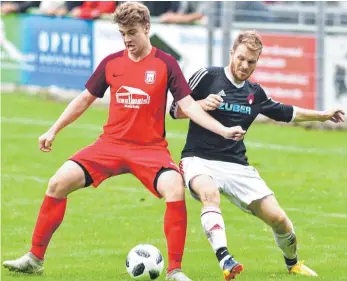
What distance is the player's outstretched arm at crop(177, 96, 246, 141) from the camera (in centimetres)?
808

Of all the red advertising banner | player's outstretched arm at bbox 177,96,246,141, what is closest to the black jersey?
player's outstretched arm at bbox 177,96,246,141

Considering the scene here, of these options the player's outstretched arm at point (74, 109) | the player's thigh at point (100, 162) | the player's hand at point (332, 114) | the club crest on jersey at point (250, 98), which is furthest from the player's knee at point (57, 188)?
the player's hand at point (332, 114)

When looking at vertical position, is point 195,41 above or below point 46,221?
below

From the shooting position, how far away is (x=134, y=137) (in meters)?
8.54

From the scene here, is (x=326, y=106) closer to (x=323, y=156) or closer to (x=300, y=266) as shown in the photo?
(x=323, y=156)

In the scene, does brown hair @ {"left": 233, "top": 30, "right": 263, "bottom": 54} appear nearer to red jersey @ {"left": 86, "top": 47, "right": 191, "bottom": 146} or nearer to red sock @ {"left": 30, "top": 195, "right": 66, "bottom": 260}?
red jersey @ {"left": 86, "top": 47, "right": 191, "bottom": 146}

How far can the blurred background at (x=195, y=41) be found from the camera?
19391mm

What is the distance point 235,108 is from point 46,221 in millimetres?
1727

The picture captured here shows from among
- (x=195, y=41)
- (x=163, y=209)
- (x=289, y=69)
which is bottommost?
(x=163, y=209)

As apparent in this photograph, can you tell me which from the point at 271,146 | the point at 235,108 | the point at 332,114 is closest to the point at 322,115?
the point at 332,114

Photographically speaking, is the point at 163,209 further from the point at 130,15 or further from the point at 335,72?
the point at 335,72

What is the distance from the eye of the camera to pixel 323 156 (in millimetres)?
16250

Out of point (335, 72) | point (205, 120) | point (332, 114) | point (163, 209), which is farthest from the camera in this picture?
point (335, 72)

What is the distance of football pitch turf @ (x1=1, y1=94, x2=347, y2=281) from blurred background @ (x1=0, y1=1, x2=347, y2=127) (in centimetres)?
135
